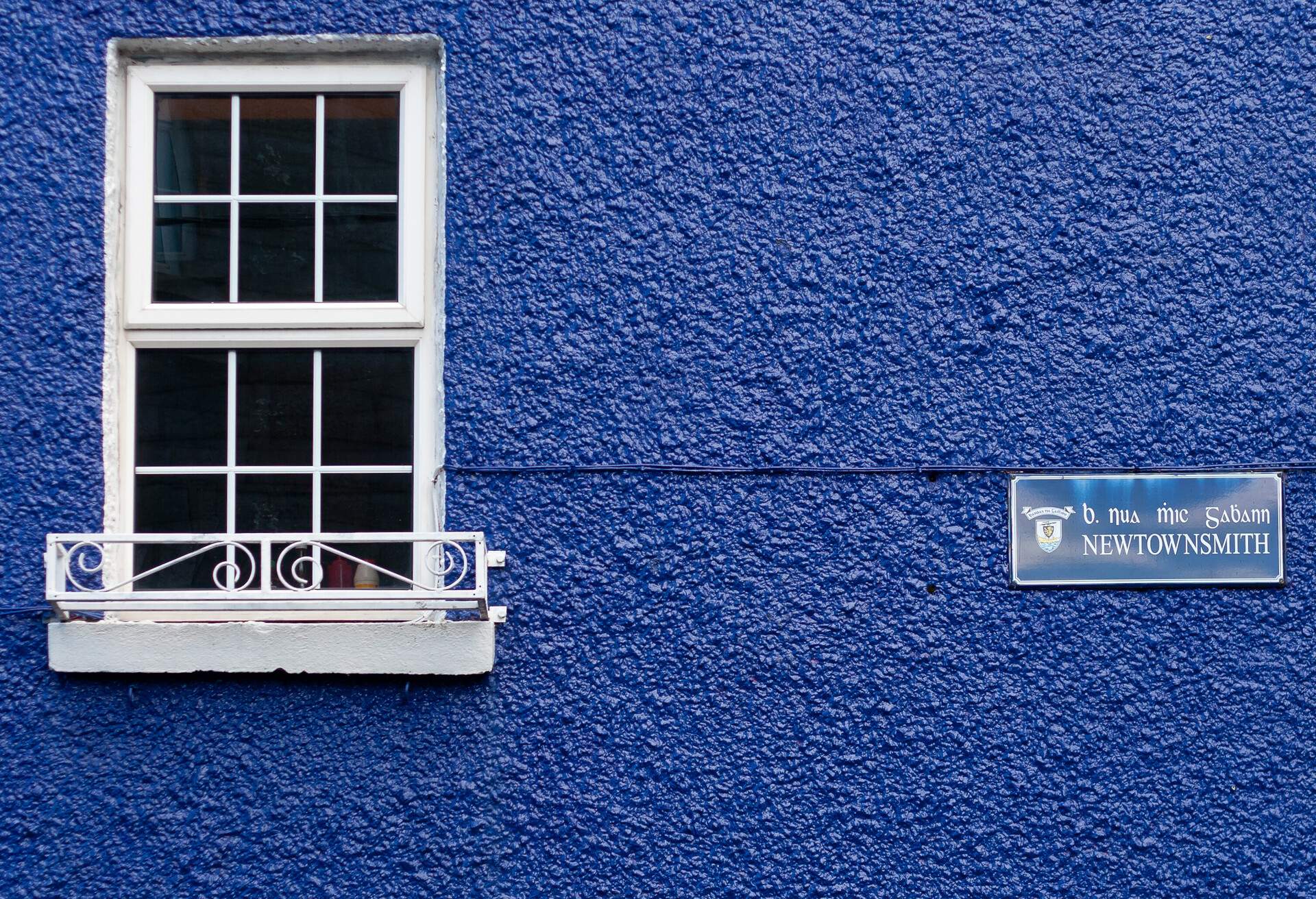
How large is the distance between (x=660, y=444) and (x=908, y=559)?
803 mm

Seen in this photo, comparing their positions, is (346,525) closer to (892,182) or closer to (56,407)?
(56,407)

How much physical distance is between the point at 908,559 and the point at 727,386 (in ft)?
2.40

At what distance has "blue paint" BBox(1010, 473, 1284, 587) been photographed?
3082mm

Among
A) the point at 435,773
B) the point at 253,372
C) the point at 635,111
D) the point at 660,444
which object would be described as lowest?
the point at 435,773

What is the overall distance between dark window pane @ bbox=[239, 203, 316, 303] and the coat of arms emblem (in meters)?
2.28

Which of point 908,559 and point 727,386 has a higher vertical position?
point 727,386

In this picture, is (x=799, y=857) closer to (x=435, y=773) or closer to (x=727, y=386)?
(x=435, y=773)

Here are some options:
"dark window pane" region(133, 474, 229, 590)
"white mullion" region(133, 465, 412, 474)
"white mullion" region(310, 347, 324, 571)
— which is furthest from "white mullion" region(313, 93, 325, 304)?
"dark window pane" region(133, 474, 229, 590)

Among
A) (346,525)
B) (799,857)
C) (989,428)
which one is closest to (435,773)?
(346,525)

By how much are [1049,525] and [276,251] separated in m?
2.47

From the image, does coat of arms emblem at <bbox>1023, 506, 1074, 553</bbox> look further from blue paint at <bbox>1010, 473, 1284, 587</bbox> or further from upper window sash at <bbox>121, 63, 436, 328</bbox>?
upper window sash at <bbox>121, 63, 436, 328</bbox>

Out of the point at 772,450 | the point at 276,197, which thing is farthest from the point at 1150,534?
the point at 276,197

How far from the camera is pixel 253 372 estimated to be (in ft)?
10.6

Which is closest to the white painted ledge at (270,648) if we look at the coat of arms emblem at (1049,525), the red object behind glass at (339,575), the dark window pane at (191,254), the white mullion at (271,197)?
the red object behind glass at (339,575)
